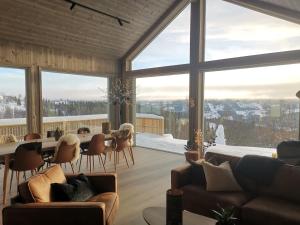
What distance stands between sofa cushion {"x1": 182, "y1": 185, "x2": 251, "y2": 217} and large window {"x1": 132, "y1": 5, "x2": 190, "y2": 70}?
4.12m

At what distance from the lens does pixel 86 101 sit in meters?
7.43

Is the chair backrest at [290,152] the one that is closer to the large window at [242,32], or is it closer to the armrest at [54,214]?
the large window at [242,32]

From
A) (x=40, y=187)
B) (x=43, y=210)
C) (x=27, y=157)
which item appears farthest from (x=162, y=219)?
(x=27, y=157)

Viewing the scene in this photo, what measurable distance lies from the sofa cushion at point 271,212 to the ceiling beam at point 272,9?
3.66m

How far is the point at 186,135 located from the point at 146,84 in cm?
209

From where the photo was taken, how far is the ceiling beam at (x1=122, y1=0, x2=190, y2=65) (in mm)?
6395

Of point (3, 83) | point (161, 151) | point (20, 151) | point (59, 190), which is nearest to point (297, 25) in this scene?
point (161, 151)

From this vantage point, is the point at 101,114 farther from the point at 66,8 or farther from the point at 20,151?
the point at 20,151

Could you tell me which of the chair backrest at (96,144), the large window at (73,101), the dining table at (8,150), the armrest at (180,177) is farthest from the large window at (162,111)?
the armrest at (180,177)

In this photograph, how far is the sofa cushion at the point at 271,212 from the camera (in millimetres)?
2367

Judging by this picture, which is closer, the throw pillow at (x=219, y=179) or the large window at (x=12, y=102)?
the throw pillow at (x=219, y=179)

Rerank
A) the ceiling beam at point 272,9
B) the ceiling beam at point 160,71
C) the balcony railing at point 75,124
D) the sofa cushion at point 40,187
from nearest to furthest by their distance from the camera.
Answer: the sofa cushion at point 40,187 < the ceiling beam at point 272,9 < the balcony railing at point 75,124 < the ceiling beam at point 160,71

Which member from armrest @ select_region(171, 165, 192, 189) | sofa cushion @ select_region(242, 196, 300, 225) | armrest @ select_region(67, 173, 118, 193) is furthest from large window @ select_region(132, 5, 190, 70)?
sofa cushion @ select_region(242, 196, 300, 225)

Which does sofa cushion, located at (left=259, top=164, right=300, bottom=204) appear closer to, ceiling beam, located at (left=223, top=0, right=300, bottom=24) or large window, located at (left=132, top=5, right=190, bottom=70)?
ceiling beam, located at (left=223, top=0, right=300, bottom=24)
